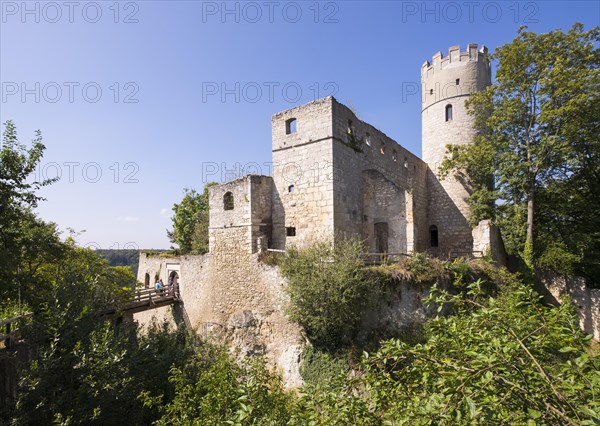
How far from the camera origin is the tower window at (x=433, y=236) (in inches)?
766

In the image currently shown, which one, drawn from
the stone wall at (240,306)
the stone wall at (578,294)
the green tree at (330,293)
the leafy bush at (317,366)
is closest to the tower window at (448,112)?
the stone wall at (578,294)

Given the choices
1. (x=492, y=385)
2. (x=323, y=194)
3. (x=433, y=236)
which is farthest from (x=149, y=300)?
(x=433, y=236)

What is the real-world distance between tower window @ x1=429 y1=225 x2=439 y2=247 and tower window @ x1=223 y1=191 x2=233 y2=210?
40.9 feet

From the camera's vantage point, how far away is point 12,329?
23.9ft

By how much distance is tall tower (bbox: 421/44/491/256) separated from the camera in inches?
736

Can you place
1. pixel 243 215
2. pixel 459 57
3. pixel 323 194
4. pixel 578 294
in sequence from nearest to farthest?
pixel 323 194 < pixel 243 215 < pixel 578 294 < pixel 459 57

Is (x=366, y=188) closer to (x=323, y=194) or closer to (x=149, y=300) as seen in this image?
(x=323, y=194)

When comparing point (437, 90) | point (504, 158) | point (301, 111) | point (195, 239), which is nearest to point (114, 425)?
point (301, 111)

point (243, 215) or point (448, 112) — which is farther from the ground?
point (448, 112)

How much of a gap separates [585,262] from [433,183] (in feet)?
26.9

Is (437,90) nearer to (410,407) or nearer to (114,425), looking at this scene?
(410,407)

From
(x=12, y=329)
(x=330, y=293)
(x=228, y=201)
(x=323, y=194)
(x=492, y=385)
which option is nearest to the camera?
(x=492, y=385)

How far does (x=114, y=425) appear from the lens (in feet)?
24.6

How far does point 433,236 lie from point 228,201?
502 inches
